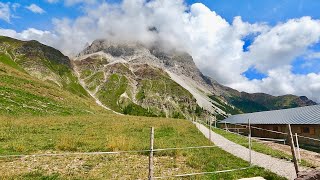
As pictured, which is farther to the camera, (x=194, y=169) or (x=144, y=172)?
(x=194, y=169)

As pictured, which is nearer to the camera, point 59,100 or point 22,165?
point 22,165

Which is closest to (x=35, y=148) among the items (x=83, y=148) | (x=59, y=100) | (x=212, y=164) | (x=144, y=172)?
(x=83, y=148)

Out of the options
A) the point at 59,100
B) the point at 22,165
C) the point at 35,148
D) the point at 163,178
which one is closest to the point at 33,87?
the point at 59,100

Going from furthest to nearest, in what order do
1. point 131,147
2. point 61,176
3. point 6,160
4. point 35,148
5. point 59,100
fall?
point 59,100 → point 131,147 → point 35,148 → point 6,160 → point 61,176

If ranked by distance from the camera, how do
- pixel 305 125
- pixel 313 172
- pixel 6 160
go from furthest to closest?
pixel 305 125 < pixel 6 160 < pixel 313 172

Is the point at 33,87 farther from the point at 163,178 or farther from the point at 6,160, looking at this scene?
the point at 163,178

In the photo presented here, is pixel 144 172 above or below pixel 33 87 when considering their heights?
below

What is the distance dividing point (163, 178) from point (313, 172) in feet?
21.8

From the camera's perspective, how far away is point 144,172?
15.2 m

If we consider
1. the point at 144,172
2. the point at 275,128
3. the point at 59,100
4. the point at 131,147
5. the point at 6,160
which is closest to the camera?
the point at 144,172

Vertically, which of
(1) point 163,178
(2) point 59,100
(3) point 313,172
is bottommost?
(1) point 163,178

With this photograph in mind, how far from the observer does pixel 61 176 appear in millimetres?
13727

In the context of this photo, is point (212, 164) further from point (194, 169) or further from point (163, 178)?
point (163, 178)

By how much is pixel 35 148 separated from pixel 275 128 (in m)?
51.5
